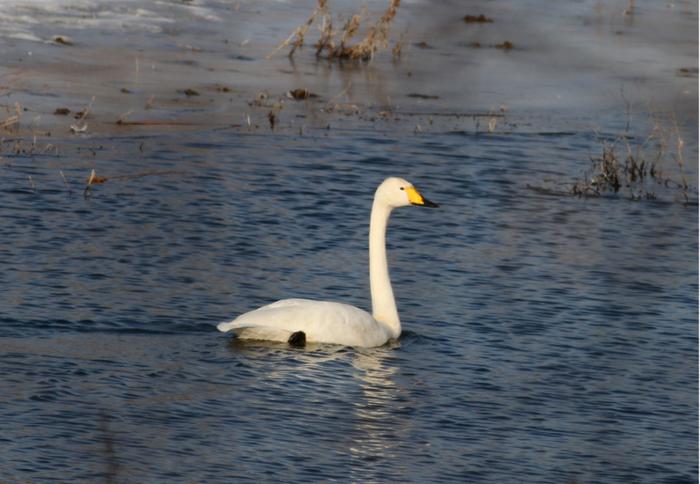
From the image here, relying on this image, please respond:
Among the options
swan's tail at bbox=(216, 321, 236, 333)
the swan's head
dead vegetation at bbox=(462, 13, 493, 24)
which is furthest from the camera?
dead vegetation at bbox=(462, 13, 493, 24)

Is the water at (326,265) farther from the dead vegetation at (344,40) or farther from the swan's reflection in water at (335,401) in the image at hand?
the dead vegetation at (344,40)

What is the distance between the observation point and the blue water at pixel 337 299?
8.95 metres

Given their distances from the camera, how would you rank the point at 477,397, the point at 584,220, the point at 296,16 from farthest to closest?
the point at 296,16 → the point at 584,220 → the point at 477,397

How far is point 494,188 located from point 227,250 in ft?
13.5

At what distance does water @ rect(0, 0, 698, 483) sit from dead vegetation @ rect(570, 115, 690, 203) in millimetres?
220

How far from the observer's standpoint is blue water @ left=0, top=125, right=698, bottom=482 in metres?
8.95

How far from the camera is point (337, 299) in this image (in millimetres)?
12641

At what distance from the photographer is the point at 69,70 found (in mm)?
20844

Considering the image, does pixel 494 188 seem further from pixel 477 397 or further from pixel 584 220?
pixel 477 397

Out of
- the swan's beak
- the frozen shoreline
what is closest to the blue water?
the swan's beak

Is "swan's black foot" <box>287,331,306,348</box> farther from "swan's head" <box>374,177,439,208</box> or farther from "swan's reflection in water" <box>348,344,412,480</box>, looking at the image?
"swan's head" <box>374,177,439,208</box>

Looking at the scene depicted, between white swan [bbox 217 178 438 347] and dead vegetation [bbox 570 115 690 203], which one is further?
dead vegetation [bbox 570 115 690 203]

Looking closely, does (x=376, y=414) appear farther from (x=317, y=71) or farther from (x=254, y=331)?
(x=317, y=71)

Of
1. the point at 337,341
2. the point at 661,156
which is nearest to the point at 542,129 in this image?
the point at 661,156
